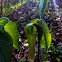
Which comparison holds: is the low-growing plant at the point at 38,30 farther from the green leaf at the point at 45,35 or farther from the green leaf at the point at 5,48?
the green leaf at the point at 5,48

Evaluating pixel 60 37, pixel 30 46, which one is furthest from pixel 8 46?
pixel 60 37

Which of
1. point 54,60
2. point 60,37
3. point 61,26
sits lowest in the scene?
point 54,60

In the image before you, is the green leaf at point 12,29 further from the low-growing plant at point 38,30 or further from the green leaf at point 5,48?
the green leaf at point 5,48

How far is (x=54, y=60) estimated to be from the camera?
1.11 meters

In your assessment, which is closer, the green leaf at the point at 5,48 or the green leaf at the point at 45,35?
the green leaf at the point at 5,48

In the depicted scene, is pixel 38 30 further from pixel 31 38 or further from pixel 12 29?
pixel 12 29

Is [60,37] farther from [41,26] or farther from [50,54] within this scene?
[41,26]

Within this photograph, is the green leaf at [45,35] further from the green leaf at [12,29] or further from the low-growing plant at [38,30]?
the green leaf at [12,29]

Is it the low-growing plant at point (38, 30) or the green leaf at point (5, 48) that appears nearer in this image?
the green leaf at point (5, 48)

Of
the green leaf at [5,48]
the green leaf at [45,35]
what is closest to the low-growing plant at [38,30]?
the green leaf at [45,35]

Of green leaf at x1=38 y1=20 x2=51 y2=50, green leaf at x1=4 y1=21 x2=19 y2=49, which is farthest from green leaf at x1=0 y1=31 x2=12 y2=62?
green leaf at x1=38 y1=20 x2=51 y2=50

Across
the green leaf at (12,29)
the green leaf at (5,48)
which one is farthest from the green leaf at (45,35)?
the green leaf at (5,48)

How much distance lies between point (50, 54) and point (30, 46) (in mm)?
523

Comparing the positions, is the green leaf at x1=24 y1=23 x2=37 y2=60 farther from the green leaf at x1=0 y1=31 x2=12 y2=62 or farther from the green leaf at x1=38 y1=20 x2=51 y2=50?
the green leaf at x1=0 y1=31 x2=12 y2=62
